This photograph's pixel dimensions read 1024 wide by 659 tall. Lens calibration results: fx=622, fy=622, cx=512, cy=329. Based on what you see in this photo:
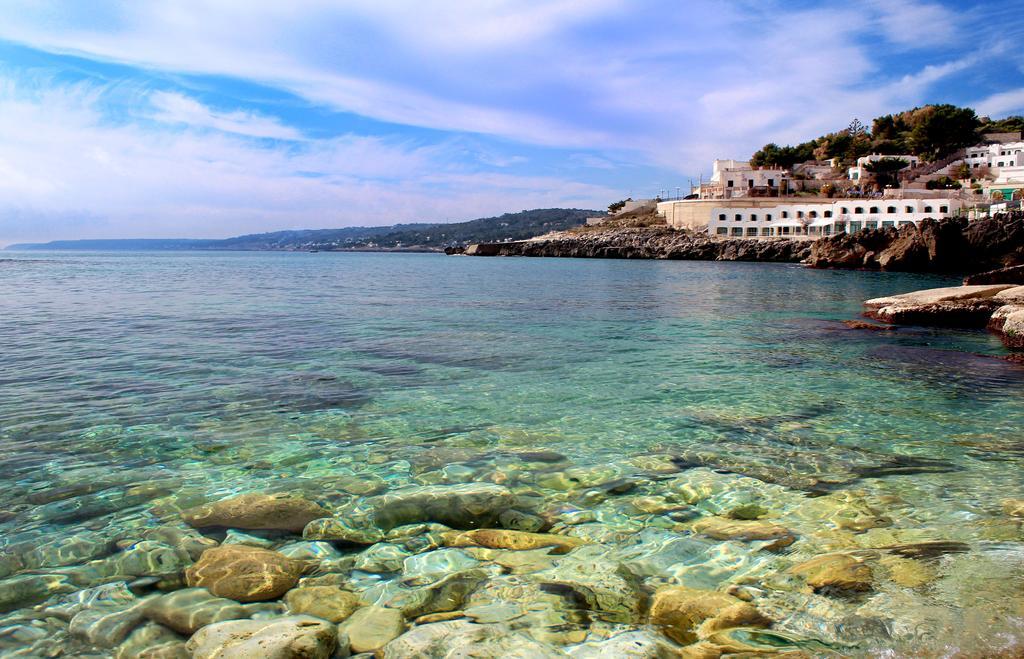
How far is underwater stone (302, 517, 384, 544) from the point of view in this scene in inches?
217

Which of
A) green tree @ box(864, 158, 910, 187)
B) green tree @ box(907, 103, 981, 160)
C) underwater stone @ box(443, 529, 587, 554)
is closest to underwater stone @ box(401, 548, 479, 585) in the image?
underwater stone @ box(443, 529, 587, 554)

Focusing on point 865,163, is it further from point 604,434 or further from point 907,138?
point 604,434

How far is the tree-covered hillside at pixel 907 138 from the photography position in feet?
397

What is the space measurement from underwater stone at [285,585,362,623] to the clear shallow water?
52.8 inches

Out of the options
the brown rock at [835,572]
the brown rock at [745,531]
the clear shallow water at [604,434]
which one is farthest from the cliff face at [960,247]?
the brown rock at [835,572]

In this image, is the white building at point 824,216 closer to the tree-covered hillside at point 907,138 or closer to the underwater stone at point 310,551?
the tree-covered hillside at point 907,138

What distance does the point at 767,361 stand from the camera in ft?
47.8

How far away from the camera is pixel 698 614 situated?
165 inches

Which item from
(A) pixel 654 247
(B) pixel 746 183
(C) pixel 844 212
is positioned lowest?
(A) pixel 654 247

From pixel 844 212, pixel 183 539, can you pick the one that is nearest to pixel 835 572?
Answer: pixel 183 539

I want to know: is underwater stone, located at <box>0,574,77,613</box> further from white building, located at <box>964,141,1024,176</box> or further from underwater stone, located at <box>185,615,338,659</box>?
white building, located at <box>964,141,1024,176</box>

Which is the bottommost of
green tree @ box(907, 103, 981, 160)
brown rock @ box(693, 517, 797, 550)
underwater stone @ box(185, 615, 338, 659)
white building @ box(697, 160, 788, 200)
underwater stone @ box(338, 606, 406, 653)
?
brown rock @ box(693, 517, 797, 550)

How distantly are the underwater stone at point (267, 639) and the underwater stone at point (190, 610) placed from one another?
18 cm

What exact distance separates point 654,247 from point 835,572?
102485 millimetres
